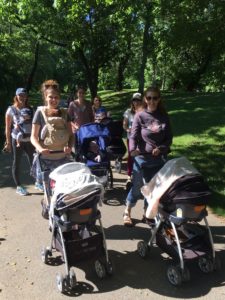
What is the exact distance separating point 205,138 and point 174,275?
8221 mm

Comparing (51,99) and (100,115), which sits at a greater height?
(51,99)

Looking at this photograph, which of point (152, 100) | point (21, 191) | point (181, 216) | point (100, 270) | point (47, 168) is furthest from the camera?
point (21, 191)

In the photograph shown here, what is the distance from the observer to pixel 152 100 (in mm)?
5402

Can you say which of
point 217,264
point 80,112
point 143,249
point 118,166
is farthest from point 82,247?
point 118,166

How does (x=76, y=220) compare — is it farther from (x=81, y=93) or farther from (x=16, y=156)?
(x=81, y=93)

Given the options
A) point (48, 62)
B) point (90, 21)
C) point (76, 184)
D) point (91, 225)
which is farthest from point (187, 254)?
point (48, 62)

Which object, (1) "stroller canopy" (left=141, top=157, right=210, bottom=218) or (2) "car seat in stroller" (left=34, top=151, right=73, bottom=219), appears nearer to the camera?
(1) "stroller canopy" (left=141, top=157, right=210, bottom=218)

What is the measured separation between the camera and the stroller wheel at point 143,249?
5.07 metres

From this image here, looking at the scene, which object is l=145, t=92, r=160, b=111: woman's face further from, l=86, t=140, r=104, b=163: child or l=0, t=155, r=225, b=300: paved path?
l=86, t=140, r=104, b=163: child

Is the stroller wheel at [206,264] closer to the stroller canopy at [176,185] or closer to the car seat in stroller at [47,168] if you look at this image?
the stroller canopy at [176,185]

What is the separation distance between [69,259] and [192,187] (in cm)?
150

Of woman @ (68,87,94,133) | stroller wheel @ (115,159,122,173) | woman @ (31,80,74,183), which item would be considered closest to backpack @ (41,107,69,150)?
woman @ (31,80,74,183)

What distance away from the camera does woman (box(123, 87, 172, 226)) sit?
5434mm

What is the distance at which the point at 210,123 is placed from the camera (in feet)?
46.6
